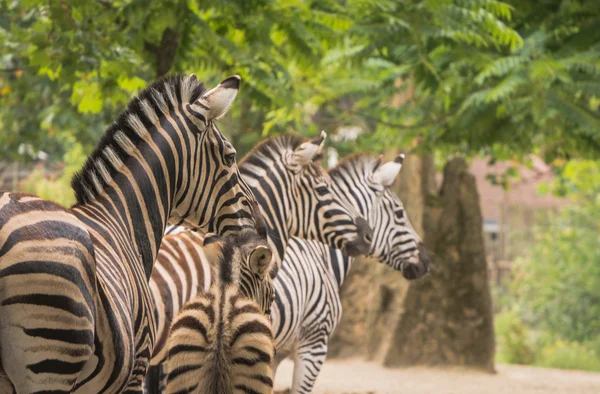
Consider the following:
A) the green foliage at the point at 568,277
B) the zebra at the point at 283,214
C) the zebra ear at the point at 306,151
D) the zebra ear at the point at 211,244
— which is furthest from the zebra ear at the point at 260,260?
the green foliage at the point at 568,277

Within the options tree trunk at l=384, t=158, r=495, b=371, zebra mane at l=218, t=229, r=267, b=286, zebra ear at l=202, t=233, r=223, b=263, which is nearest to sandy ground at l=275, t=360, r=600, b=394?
tree trunk at l=384, t=158, r=495, b=371

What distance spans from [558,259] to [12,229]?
57.1 feet

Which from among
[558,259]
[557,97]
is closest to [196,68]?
[557,97]

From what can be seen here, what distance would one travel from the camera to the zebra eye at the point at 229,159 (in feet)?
15.6

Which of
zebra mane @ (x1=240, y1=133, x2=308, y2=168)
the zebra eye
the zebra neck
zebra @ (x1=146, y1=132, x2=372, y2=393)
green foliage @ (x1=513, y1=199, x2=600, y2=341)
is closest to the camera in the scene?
the zebra neck

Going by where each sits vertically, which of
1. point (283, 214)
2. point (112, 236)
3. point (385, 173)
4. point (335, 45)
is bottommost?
point (112, 236)

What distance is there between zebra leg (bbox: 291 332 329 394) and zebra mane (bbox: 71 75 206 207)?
141 inches

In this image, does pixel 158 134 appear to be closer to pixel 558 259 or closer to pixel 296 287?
pixel 296 287

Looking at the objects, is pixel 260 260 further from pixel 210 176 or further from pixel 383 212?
pixel 383 212

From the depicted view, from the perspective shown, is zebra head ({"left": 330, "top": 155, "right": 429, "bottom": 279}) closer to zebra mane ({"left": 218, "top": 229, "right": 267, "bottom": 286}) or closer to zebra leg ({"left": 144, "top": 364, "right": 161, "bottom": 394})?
zebra leg ({"left": 144, "top": 364, "right": 161, "bottom": 394})

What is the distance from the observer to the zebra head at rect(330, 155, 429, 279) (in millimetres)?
8156

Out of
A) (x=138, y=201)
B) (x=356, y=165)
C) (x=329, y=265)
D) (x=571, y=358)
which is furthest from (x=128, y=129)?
(x=571, y=358)

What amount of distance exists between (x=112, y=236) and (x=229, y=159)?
0.94 metres

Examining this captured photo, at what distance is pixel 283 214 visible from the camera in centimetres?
695
